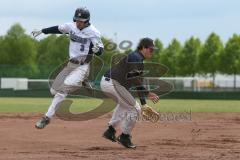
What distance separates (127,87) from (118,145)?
4.10 feet

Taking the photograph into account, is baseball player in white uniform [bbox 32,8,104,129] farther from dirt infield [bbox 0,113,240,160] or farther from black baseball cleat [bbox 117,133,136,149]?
black baseball cleat [bbox 117,133,136,149]

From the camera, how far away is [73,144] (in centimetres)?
1161

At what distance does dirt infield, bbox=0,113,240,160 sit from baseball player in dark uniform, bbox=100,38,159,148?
1.25ft

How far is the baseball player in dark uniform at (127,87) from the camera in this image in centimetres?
1075

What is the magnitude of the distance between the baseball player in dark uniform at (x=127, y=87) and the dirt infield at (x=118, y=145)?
381mm

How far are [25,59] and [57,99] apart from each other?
201ft

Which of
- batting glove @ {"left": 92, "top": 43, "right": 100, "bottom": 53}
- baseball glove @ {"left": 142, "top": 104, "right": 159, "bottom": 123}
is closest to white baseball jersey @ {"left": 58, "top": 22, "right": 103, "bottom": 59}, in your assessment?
batting glove @ {"left": 92, "top": 43, "right": 100, "bottom": 53}

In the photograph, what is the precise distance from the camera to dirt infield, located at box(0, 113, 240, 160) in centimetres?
954

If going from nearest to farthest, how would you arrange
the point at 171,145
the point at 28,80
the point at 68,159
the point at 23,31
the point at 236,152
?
the point at 68,159, the point at 236,152, the point at 171,145, the point at 28,80, the point at 23,31

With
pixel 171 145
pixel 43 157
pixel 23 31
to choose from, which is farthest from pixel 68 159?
pixel 23 31

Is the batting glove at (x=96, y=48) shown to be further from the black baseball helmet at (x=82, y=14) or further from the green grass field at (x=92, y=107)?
the green grass field at (x=92, y=107)

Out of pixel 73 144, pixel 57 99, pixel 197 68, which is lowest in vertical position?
pixel 197 68

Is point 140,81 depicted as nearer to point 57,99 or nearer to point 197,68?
point 57,99

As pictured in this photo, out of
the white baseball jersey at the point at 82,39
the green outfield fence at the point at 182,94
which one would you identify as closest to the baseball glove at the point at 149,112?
the white baseball jersey at the point at 82,39
